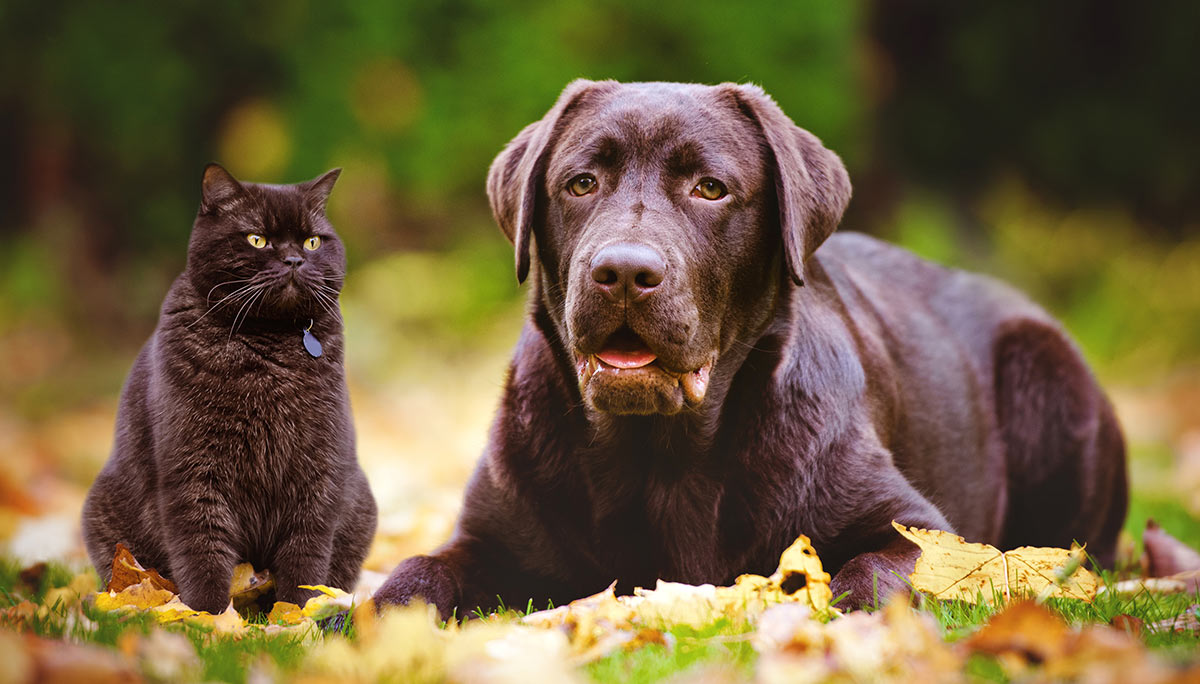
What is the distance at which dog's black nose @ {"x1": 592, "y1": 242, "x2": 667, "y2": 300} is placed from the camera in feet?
9.28

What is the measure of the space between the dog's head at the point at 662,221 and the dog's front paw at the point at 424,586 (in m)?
0.67

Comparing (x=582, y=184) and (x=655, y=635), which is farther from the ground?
(x=582, y=184)

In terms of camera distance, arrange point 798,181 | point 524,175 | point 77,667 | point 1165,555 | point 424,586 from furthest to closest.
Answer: point 1165,555
point 524,175
point 798,181
point 424,586
point 77,667

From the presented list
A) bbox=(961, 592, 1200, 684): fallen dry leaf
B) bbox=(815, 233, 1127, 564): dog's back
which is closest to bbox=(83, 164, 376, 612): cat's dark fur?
bbox=(961, 592, 1200, 684): fallen dry leaf

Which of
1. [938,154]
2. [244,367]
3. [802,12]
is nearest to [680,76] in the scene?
[802,12]

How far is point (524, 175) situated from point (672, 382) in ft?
2.68

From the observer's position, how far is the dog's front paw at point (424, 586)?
3086mm

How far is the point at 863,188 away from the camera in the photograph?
1008 cm

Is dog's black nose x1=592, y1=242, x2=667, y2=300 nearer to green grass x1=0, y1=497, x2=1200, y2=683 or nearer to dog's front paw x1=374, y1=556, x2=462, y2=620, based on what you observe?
green grass x1=0, y1=497, x2=1200, y2=683

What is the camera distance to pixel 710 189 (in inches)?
125

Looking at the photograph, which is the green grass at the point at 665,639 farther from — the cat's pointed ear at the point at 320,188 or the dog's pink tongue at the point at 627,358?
the cat's pointed ear at the point at 320,188

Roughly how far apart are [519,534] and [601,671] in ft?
3.57

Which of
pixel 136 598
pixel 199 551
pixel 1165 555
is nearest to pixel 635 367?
pixel 199 551

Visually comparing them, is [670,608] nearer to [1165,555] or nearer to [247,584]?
[247,584]
